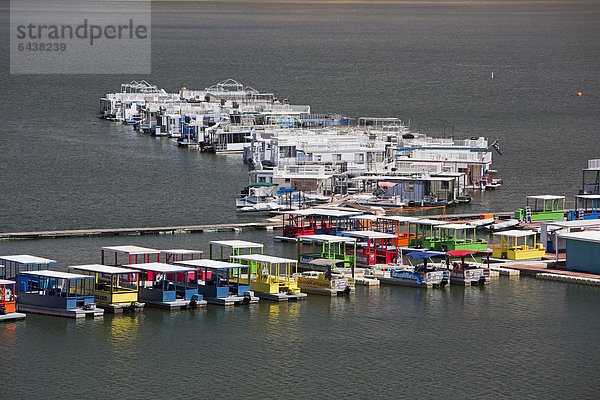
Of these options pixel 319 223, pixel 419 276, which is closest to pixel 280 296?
pixel 419 276

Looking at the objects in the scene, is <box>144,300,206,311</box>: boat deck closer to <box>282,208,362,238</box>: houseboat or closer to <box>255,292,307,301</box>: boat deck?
<box>255,292,307,301</box>: boat deck

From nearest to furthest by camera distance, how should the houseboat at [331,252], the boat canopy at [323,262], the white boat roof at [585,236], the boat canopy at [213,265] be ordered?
the boat canopy at [213,265]
the boat canopy at [323,262]
the white boat roof at [585,236]
the houseboat at [331,252]

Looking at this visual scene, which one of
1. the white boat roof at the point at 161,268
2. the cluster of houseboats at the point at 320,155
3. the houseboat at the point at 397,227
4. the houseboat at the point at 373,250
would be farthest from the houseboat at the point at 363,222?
the white boat roof at the point at 161,268

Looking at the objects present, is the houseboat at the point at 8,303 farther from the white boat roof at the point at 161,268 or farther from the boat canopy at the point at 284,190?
the boat canopy at the point at 284,190

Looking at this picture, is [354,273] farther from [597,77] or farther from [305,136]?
[597,77]

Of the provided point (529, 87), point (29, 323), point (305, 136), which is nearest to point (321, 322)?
point (29, 323)
